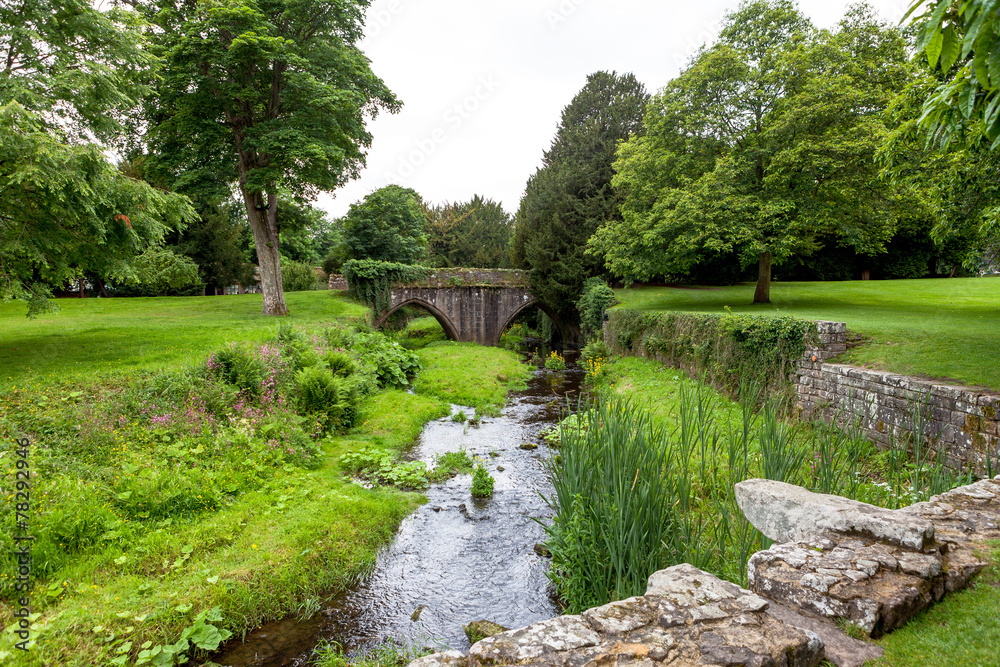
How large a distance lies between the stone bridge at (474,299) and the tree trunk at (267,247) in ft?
28.0

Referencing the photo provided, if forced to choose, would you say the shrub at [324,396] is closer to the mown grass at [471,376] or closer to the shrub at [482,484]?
the shrub at [482,484]

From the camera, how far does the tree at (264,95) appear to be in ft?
45.4

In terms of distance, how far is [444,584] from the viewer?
545cm

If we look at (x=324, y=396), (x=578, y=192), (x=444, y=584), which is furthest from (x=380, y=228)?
(x=444, y=584)

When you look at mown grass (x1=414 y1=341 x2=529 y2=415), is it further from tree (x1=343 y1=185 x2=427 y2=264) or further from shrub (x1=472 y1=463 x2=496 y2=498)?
tree (x1=343 y1=185 x2=427 y2=264)

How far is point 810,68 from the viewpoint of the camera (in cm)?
1441

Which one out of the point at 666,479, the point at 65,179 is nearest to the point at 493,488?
the point at 666,479

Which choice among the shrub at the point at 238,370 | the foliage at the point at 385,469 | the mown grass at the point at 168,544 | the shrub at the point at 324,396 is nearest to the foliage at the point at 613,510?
the mown grass at the point at 168,544

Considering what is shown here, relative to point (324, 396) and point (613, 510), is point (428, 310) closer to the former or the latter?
point (324, 396)

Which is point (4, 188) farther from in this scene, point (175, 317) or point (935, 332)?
point (935, 332)

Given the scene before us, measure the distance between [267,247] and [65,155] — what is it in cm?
1045

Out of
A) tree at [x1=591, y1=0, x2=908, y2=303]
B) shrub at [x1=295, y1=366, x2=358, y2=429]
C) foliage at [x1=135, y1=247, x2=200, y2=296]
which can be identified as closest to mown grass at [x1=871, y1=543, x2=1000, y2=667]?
shrub at [x1=295, y1=366, x2=358, y2=429]

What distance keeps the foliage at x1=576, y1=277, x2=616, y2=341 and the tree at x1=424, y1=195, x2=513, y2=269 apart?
1870cm

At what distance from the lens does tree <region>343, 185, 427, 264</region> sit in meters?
28.0
